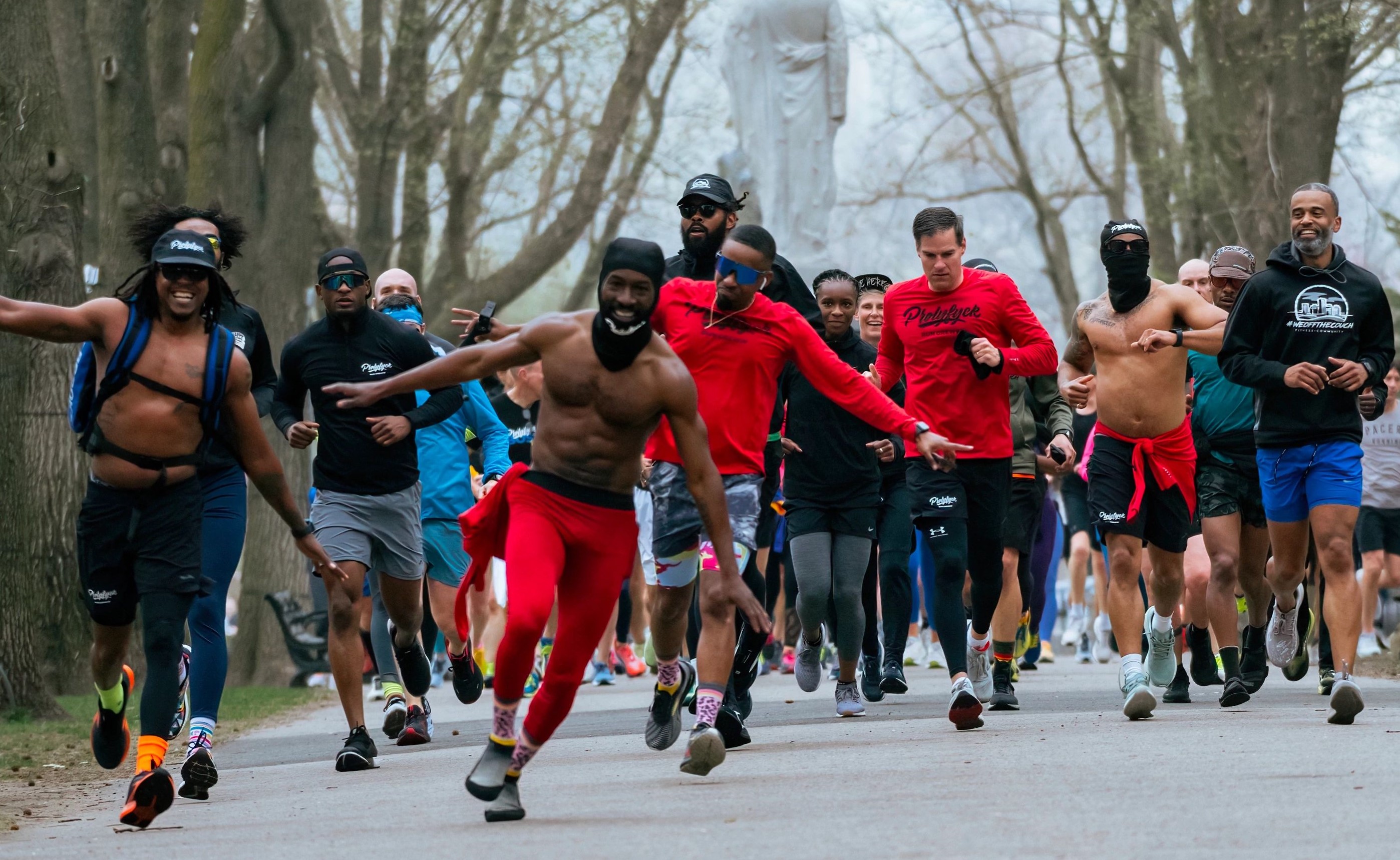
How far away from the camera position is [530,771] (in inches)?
341

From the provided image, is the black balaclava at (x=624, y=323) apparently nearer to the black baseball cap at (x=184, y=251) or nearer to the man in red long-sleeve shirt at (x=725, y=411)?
the man in red long-sleeve shirt at (x=725, y=411)

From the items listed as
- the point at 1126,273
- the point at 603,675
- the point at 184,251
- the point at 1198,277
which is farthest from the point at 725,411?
the point at 603,675

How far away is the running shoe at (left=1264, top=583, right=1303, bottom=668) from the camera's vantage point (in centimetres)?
1109

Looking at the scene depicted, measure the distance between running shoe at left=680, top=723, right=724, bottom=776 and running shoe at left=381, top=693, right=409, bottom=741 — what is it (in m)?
3.04

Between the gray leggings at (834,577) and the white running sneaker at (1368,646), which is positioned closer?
the gray leggings at (834,577)

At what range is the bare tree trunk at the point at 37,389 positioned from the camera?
13508mm

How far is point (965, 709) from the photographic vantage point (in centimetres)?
952

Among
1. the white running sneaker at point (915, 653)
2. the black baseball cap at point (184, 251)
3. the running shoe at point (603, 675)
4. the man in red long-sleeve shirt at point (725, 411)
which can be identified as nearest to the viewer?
the black baseball cap at point (184, 251)

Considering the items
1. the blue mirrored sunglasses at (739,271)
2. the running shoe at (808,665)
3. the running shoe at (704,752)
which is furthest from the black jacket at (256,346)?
the running shoe at (808,665)

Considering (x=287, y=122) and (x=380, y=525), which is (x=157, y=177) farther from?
(x=380, y=525)

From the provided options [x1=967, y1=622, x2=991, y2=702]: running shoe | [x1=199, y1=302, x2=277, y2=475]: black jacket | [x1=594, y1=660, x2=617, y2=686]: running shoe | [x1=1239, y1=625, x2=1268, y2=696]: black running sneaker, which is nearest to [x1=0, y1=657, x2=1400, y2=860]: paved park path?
[x1=967, y1=622, x2=991, y2=702]: running shoe

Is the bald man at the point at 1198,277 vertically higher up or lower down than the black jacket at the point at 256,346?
higher up

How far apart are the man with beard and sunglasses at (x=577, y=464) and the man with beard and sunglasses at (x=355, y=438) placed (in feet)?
7.84

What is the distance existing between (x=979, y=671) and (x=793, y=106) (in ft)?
34.6
